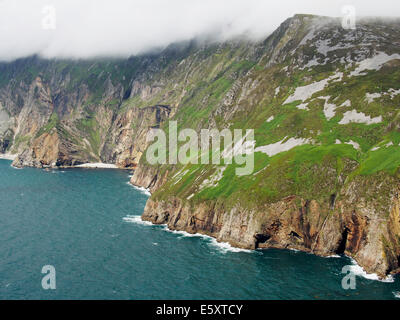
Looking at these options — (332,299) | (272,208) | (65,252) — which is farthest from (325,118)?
(65,252)

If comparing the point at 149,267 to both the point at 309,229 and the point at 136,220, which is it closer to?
the point at 309,229

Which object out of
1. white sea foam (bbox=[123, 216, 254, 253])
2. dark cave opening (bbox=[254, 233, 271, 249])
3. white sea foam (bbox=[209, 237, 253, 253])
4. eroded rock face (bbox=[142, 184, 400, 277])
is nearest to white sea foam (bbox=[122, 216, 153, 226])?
white sea foam (bbox=[123, 216, 254, 253])

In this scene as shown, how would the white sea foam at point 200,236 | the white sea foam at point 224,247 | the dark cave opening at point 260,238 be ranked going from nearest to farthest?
the white sea foam at point 224,247, the white sea foam at point 200,236, the dark cave opening at point 260,238

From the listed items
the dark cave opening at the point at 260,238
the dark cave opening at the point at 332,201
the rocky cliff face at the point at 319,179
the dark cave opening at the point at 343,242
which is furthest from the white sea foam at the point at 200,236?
the dark cave opening at the point at 332,201

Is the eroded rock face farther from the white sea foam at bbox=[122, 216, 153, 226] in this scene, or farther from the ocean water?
the white sea foam at bbox=[122, 216, 153, 226]

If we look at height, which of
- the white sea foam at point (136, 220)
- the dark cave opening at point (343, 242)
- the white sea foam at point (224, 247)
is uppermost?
the dark cave opening at point (343, 242)

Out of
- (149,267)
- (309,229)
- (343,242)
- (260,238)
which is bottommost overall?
(149,267)

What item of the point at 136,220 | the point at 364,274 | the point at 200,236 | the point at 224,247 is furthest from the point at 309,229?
the point at 136,220

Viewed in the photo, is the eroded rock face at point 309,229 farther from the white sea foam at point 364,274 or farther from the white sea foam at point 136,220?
the white sea foam at point 136,220
